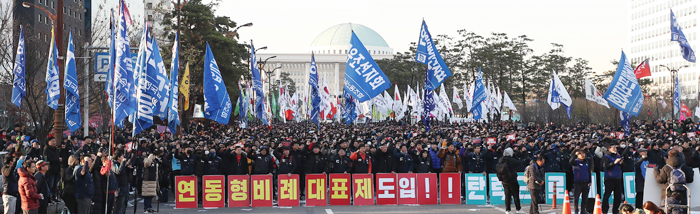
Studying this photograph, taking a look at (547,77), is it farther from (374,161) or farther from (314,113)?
(374,161)

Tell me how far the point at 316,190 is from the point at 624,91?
31.6ft

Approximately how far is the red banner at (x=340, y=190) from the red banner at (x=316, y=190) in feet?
0.39

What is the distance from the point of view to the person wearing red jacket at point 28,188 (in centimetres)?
1117

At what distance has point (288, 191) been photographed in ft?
50.8

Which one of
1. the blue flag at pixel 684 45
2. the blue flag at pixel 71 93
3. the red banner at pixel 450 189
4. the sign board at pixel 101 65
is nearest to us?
the red banner at pixel 450 189

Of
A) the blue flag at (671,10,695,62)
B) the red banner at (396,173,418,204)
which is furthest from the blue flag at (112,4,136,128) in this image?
the blue flag at (671,10,695,62)

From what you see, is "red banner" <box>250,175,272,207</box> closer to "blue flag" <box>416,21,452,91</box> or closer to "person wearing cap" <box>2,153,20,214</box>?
"person wearing cap" <box>2,153,20,214</box>

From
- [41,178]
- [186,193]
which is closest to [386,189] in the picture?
[186,193]

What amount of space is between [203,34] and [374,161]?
29.2 metres

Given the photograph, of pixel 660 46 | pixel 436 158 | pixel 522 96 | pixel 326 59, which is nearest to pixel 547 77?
pixel 522 96

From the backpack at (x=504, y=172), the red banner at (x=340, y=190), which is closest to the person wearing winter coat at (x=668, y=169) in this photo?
the backpack at (x=504, y=172)

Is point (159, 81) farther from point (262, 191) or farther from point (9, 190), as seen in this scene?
point (9, 190)

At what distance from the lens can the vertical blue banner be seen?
15469 mm

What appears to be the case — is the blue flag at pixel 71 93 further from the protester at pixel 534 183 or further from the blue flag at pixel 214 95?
the protester at pixel 534 183
